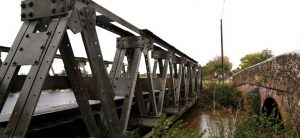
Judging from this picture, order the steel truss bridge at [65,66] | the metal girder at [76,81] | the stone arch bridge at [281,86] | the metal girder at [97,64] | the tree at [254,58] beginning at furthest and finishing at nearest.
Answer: the tree at [254,58] < the stone arch bridge at [281,86] < the metal girder at [97,64] < the metal girder at [76,81] < the steel truss bridge at [65,66]

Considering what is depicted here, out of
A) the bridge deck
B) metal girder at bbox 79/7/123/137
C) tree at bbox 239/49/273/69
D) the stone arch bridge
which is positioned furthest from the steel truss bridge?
tree at bbox 239/49/273/69

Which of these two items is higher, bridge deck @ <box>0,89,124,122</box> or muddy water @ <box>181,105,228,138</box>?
bridge deck @ <box>0,89,124,122</box>

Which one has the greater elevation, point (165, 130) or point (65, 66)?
point (65, 66)

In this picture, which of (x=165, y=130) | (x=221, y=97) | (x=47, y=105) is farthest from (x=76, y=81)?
(x=221, y=97)

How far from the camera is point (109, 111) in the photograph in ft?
10.3

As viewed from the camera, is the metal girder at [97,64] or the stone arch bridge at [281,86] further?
the stone arch bridge at [281,86]

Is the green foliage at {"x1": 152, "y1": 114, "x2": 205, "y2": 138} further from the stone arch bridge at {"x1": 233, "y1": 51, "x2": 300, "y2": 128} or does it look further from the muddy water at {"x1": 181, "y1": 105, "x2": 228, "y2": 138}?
the muddy water at {"x1": 181, "y1": 105, "x2": 228, "y2": 138}

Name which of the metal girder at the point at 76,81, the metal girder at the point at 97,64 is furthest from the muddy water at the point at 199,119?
the metal girder at the point at 76,81

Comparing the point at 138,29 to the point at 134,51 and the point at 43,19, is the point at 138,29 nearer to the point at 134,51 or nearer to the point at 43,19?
the point at 134,51

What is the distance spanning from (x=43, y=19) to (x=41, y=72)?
25.4 inches

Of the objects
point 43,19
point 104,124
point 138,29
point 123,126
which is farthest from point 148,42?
point 43,19

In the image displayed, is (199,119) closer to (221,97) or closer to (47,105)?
(221,97)

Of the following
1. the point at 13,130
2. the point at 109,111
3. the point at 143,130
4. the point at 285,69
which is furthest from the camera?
the point at 143,130

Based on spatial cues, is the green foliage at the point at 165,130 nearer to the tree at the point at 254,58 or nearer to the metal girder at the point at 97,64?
the metal girder at the point at 97,64
